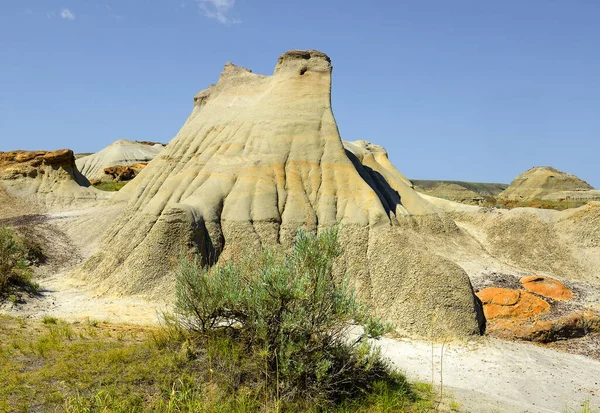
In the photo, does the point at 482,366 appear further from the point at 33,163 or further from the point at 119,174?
the point at 119,174

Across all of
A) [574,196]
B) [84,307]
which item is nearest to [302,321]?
[84,307]

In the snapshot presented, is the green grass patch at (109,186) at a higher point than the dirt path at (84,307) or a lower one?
higher

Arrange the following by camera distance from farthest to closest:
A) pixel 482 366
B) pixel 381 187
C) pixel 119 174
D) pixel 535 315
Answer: pixel 119 174 < pixel 381 187 < pixel 535 315 < pixel 482 366

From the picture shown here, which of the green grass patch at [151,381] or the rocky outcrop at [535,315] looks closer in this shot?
the green grass patch at [151,381]

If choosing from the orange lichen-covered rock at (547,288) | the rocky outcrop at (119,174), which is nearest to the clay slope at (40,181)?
the rocky outcrop at (119,174)

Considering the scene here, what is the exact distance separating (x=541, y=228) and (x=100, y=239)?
2741cm

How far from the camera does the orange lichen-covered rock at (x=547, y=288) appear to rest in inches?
775

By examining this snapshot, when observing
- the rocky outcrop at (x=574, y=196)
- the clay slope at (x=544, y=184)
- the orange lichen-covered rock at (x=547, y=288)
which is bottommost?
the orange lichen-covered rock at (x=547, y=288)

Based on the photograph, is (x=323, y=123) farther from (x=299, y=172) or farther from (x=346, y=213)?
(x=346, y=213)

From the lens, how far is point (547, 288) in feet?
66.3

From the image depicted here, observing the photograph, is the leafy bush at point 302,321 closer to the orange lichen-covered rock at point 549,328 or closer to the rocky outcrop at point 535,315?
the orange lichen-covered rock at point 549,328

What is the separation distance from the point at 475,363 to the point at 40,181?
39.8 meters

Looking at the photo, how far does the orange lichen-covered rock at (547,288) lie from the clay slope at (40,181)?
3489 centimetres

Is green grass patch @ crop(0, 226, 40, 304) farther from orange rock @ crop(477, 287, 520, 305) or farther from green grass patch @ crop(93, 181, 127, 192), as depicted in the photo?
green grass patch @ crop(93, 181, 127, 192)
